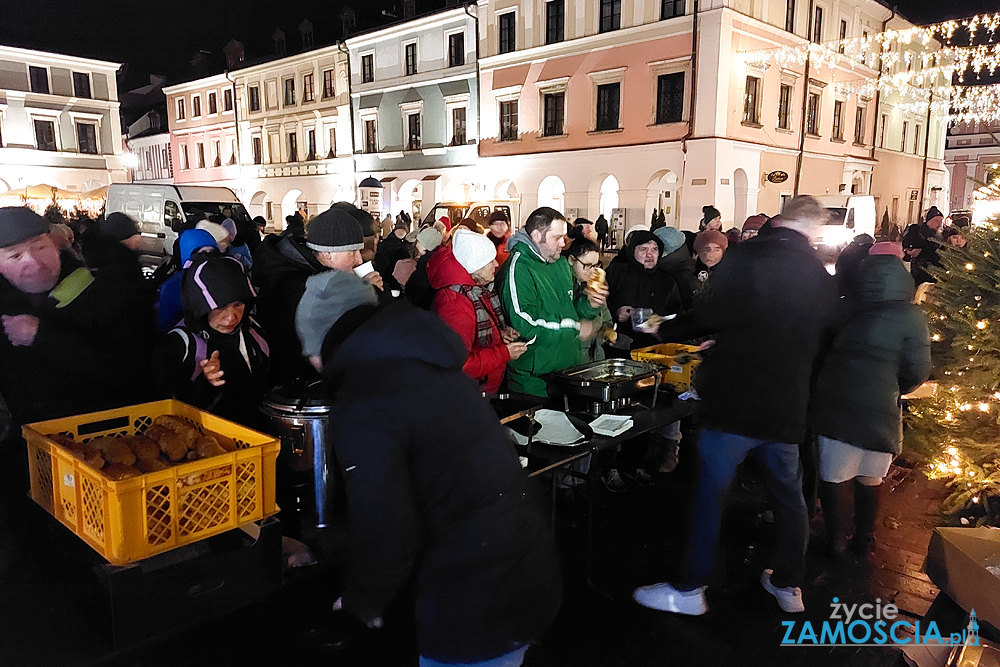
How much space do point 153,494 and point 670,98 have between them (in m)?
20.4

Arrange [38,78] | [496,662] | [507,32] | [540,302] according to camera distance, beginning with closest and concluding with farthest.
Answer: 1. [496,662]
2. [540,302]
3. [507,32]
4. [38,78]

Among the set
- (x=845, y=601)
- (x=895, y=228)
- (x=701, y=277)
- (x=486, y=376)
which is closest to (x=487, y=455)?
(x=486, y=376)

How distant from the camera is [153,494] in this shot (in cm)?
259

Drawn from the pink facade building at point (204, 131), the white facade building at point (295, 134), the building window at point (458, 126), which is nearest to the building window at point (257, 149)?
the white facade building at point (295, 134)

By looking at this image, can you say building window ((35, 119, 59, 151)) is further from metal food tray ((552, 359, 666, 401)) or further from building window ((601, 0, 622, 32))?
metal food tray ((552, 359, 666, 401))

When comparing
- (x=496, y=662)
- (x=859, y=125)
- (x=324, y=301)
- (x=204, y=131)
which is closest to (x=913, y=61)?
(x=859, y=125)

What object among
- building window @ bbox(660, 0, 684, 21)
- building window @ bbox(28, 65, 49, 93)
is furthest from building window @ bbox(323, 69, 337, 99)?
building window @ bbox(660, 0, 684, 21)

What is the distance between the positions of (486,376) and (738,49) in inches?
751

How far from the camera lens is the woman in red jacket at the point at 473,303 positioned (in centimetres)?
385

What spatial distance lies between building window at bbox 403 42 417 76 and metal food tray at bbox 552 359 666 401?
26005 mm

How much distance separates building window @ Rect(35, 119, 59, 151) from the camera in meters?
35.3

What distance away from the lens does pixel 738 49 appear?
1950 cm

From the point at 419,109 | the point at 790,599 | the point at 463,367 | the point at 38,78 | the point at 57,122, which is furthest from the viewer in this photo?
the point at 57,122

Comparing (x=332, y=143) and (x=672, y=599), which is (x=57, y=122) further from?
(x=672, y=599)
